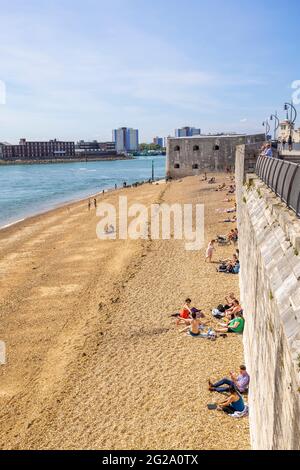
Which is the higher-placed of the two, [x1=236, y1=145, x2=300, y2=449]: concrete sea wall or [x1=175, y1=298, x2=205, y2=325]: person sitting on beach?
[x1=236, y1=145, x2=300, y2=449]: concrete sea wall

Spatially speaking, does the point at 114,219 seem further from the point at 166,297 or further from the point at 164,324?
the point at 164,324

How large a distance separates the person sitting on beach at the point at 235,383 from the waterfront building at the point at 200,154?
48.7 metres

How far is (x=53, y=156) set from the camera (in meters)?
188

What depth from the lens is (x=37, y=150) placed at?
184 m

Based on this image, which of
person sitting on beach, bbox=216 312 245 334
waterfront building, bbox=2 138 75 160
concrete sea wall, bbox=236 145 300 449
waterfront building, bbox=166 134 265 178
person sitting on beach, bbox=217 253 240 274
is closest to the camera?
concrete sea wall, bbox=236 145 300 449

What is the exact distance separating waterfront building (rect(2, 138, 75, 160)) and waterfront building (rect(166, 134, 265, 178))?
5253 inches

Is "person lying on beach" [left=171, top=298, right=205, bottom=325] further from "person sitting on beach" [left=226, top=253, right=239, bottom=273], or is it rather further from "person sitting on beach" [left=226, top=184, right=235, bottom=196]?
"person sitting on beach" [left=226, top=184, right=235, bottom=196]

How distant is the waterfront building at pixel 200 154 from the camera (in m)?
56.1

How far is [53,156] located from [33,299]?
18031 centimetres

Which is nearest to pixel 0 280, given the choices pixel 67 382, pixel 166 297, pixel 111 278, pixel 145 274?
pixel 111 278

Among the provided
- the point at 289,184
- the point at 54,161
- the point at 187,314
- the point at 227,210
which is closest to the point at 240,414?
the point at 187,314

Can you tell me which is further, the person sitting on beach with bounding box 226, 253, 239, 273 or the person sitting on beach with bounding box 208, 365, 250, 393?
the person sitting on beach with bounding box 226, 253, 239, 273

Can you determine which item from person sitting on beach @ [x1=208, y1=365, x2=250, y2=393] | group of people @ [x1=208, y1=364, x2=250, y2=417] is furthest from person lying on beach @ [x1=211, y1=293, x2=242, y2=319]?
person sitting on beach @ [x1=208, y1=365, x2=250, y2=393]

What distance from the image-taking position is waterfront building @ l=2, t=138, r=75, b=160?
7121 inches
